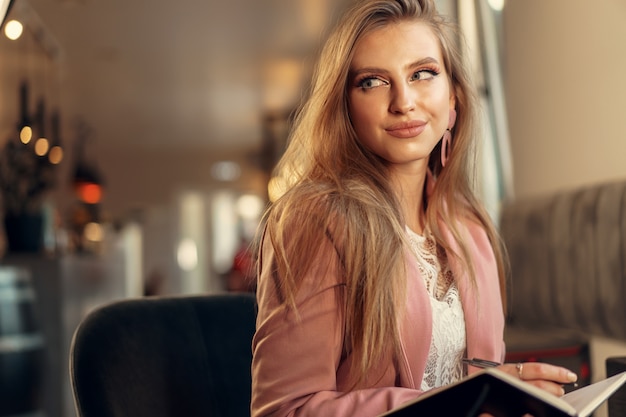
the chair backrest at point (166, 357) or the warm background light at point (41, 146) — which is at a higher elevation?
the warm background light at point (41, 146)

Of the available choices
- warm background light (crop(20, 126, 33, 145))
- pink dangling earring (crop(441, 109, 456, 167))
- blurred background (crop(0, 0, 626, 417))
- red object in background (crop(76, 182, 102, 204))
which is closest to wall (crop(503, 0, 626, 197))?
blurred background (crop(0, 0, 626, 417))

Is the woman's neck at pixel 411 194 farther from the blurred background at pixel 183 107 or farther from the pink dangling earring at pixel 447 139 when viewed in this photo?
the blurred background at pixel 183 107

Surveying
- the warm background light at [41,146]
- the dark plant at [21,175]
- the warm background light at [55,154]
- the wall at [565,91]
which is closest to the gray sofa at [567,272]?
the wall at [565,91]

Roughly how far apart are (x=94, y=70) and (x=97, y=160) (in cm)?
741

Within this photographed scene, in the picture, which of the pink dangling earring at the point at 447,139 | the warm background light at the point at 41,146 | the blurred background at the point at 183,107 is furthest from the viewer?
the warm background light at the point at 41,146

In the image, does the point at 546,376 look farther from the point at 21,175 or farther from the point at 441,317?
the point at 21,175

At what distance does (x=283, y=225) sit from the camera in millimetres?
1193

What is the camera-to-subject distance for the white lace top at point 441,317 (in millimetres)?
1278

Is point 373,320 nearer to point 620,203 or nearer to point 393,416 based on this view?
point 393,416

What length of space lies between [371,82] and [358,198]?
7.7 inches

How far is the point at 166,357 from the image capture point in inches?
58.4

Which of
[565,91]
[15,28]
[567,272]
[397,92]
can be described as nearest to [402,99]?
[397,92]

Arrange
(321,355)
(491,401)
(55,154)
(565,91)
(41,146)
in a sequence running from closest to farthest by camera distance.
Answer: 1. (491,401)
2. (321,355)
3. (565,91)
4. (41,146)
5. (55,154)

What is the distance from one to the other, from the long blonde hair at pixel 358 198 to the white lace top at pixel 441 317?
3 cm
